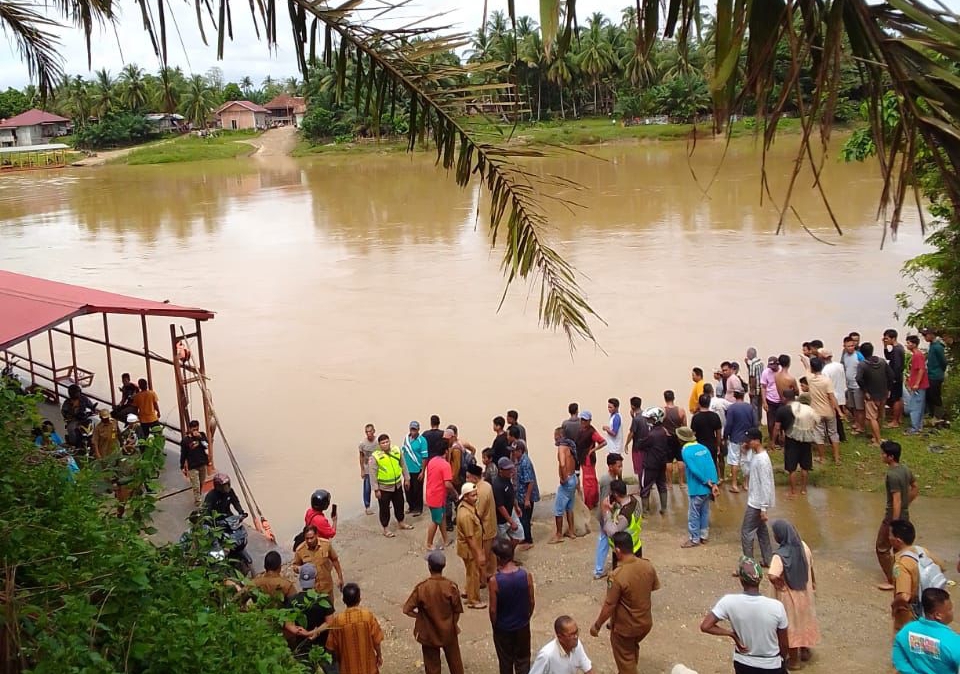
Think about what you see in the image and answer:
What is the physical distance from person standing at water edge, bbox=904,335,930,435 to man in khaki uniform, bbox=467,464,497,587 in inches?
207

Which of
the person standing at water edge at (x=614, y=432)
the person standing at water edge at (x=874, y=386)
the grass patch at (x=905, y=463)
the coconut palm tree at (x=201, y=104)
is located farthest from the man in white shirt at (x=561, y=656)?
the coconut palm tree at (x=201, y=104)

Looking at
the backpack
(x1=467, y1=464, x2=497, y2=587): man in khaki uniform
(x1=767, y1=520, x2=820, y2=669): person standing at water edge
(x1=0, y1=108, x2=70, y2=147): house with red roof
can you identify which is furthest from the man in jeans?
(x1=0, y1=108, x2=70, y2=147): house with red roof

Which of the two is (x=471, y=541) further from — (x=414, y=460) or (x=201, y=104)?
(x=201, y=104)

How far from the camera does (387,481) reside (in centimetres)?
869

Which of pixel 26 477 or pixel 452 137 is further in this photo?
pixel 26 477

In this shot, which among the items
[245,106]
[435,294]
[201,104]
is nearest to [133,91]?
[435,294]

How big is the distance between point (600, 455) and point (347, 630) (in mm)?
6010

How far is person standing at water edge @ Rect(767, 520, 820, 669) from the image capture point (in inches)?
218

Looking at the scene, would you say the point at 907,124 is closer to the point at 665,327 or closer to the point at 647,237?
the point at 665,327

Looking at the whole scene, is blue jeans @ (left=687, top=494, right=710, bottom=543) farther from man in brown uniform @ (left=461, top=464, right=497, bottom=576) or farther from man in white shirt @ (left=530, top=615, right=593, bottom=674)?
man in white shirt @ (left=530, top=615, right=593, bottom=674)

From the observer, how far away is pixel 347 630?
5355 mm

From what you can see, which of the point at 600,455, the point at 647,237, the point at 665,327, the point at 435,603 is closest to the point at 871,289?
the point at 665,327

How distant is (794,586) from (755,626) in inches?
35.9

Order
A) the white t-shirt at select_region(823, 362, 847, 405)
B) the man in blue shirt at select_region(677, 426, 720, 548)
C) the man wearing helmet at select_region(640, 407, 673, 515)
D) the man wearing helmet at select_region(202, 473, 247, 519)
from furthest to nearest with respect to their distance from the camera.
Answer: the white t-shirt at select_region(823, 362, 847, 405) → the man wearing helmet at select_region(640, 407, 673, 515) → the man in blue shirt at select_region(677, 426, 720, 548) → the man wearing helmet at select_region(202, 473, 247, 519)
